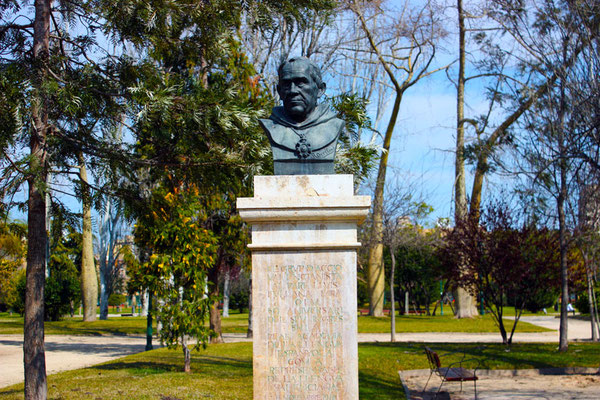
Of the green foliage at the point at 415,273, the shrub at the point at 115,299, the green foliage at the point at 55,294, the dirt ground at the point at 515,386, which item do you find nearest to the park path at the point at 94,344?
the dirt ground at the point at 515,386

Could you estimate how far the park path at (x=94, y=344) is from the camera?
1386 cm

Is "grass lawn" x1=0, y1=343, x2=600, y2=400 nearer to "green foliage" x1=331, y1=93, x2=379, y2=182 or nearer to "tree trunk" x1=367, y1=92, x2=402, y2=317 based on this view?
"green foliage" x1=331, y1=93, x2=379, y2=182

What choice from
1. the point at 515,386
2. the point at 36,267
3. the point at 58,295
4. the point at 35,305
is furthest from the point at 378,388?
the point at 58,295

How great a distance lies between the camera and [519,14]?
13.2 metres

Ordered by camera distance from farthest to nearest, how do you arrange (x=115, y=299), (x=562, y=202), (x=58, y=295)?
(x=115, y=299) → (x=58, y=295) → (x=562, y=202)

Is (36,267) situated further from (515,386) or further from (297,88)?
(515,386)

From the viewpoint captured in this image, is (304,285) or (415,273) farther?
(415,273)

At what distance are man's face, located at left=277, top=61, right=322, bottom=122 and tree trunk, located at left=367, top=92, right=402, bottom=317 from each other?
15.7 m

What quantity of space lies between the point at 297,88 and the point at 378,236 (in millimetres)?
17558

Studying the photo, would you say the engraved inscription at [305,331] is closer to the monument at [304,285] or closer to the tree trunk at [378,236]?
the monument at [304,285]

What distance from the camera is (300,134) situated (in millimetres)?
5176

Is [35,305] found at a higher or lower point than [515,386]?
higher

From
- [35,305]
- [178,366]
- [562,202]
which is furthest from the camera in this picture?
[562,202]

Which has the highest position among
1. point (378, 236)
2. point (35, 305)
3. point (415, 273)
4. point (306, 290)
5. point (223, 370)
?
point (378, 236)
